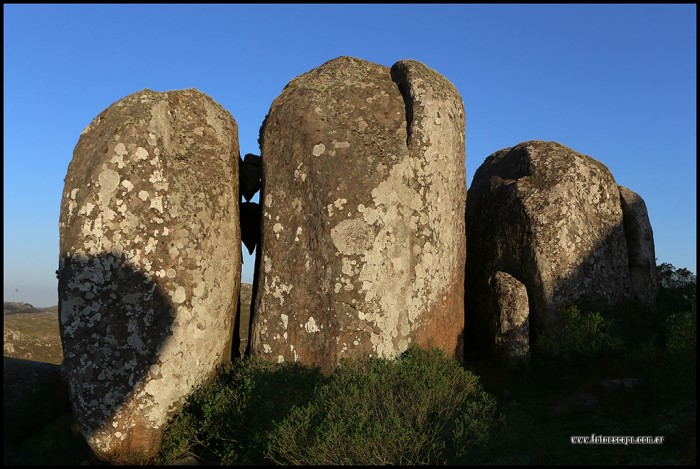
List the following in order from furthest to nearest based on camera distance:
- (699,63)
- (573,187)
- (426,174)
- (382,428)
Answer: (573,187) < (426,174) < (699,63) < (382,428)

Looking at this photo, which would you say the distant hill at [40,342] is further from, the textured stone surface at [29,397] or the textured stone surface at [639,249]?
the textured stone surface at [639,249]

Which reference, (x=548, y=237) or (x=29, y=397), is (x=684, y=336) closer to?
(x=548, y=237)

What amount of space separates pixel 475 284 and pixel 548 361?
2.59m

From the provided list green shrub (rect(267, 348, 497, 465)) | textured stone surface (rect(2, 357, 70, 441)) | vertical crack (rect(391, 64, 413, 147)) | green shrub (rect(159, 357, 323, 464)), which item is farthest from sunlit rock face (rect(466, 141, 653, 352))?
textured stone surface (rect(2, 357, 70, 441))

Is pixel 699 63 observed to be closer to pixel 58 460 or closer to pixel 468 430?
pixel 468 430

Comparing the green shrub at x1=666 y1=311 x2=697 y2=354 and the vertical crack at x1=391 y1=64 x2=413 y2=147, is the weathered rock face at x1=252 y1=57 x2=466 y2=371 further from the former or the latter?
the green shrub at x1=666 y1=311 x2=697 y2=354

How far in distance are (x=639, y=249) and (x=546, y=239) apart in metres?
2.72

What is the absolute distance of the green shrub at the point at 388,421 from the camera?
23.0 ft

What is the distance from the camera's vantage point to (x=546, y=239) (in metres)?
11.8

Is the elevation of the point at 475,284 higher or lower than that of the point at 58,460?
higher

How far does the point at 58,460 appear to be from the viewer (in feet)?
34.3

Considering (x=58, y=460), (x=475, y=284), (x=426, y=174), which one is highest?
(x=426, y=174)

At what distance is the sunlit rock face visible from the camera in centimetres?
1172

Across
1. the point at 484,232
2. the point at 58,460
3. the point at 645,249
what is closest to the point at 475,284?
the point at 484,232
